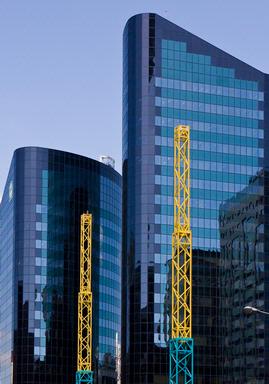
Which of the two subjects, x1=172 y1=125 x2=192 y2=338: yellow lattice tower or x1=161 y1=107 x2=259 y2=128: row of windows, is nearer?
x1=172 y1=125 x2=192 y2=338: yellow lattice tower

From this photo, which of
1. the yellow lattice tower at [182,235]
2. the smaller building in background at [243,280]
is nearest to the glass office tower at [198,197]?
the smaller building in background at [243,280]

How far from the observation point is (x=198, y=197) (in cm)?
17162

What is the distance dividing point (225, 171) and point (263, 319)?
2623cm

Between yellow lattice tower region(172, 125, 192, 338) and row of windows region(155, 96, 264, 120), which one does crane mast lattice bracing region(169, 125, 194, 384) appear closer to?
yellow lattice tower region(172, 125, 192, 338)

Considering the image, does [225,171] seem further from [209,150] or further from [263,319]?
[263,319]

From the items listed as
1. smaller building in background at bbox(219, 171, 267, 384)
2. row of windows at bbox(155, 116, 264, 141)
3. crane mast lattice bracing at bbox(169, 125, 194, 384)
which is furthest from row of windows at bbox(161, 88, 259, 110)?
crane mast lattice bracing at bbox(169, 125, 194, 384)

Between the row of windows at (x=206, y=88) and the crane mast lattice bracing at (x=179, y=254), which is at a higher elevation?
the row of windows at (x=206, y=88)

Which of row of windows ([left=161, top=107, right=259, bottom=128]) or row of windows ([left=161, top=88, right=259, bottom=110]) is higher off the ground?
row of windows ([left=161, top=88, right=259, bottom=110])

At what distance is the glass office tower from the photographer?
16550cm

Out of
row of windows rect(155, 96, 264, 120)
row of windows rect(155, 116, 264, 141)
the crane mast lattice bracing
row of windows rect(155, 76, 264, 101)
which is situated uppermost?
row of windows rect(155, 76, 264, 101)

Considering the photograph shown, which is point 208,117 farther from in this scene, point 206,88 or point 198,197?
point 198,197

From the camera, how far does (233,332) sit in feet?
558

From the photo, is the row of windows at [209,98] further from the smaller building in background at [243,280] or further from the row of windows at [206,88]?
the smaller building in background at [243,280]

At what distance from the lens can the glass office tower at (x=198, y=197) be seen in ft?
543
